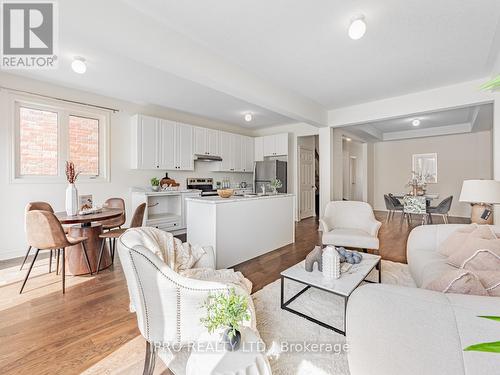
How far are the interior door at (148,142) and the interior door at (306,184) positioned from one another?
3877 mm

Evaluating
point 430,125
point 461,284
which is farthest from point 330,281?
point 430,125

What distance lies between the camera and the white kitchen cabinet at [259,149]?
6723 millimetres

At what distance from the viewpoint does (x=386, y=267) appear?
3.00m

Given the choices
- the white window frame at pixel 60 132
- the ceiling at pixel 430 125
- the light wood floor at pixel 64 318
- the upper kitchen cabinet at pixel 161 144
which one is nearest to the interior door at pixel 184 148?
the upper kitchen cabinet at pixel 161 144

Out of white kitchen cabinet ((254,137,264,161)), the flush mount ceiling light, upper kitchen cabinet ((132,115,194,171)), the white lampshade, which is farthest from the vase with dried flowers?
white kitchen cabinet ((254,137,264,161))

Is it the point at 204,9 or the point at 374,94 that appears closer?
the point at 204,9

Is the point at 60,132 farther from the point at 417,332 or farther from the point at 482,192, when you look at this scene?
the point at 482,192

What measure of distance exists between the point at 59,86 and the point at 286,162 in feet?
16.3

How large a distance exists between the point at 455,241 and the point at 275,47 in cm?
271

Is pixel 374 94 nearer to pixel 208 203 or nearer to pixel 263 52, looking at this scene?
pixel 263 52

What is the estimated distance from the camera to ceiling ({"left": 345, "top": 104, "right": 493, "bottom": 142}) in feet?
17.2

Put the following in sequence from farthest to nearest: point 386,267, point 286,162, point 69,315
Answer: point 286,162
point 386,267
point 69,315

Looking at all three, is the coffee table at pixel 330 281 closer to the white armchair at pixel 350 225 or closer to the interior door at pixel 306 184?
the white armchair at pixel 350 225

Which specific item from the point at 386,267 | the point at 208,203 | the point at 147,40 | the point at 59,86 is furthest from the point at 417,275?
the point at 59,86
